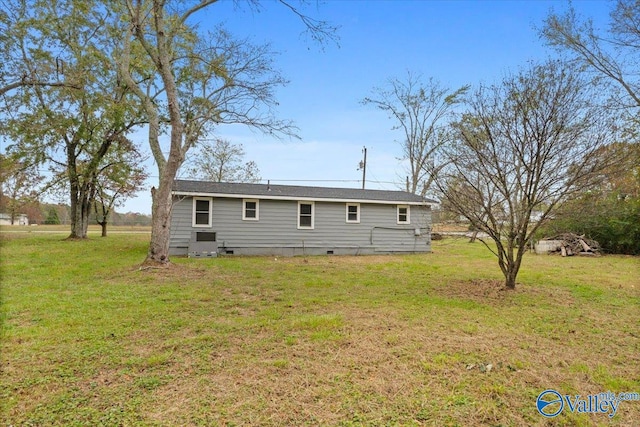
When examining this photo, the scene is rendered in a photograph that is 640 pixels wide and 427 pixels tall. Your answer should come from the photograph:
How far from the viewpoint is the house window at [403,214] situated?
46.8 feet

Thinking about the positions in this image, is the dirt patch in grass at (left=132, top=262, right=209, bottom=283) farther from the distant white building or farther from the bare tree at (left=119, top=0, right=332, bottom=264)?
the distant white building

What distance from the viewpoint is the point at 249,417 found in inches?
87.3

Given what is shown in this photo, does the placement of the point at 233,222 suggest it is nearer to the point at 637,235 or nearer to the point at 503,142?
the point at 503,142

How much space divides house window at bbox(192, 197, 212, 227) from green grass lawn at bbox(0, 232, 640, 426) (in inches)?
212

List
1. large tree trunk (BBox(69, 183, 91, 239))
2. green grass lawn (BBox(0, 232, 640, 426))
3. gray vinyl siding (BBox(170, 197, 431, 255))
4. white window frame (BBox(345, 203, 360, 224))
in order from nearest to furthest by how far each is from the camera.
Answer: green grass lawn (BBox(0, 232, 640, 426)) < gray vinyl siding (BBox(170, 197, 431, 255)) < white window frame (BBox(345, 203, 360, 224)) < large tree trunk (BBox(69, 183, 91, 239))

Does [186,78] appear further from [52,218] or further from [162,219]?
[52,218]

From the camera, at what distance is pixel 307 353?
3.26m

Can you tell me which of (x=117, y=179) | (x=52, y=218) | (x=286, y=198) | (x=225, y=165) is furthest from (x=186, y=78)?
(x=52, y=218)

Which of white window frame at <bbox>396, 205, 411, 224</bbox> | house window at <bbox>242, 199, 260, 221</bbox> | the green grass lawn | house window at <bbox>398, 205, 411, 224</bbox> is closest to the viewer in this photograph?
the green grass lawn

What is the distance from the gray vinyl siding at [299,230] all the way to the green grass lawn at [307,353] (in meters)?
5.43

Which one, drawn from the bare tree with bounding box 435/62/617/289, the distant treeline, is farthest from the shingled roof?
the distant treeline

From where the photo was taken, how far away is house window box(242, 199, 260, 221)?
12.3m

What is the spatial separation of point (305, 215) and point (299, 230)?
668mm

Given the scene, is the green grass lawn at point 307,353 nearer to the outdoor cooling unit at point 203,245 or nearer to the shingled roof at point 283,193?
the outdoor cooling unit at point 203,245
